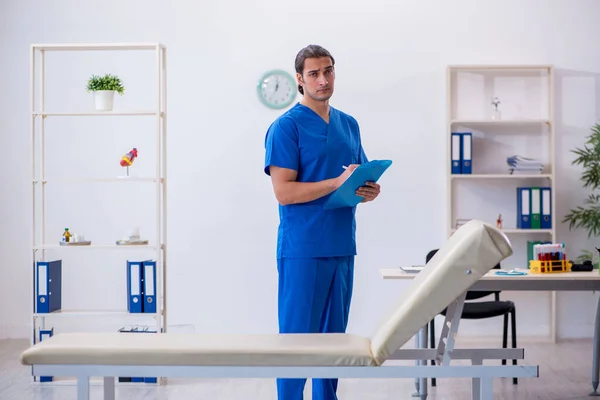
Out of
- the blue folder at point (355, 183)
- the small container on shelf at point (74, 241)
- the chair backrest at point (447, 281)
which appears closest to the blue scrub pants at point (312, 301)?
the blue folder at point (355, 183)

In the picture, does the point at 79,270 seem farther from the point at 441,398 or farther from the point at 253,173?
the point at 441,398

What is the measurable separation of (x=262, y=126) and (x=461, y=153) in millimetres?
1310

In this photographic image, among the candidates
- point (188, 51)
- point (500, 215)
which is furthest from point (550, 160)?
point (188, 51)

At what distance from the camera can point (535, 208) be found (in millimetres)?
5152

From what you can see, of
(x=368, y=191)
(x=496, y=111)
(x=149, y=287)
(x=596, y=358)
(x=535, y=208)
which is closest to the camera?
(x=368, y=191)

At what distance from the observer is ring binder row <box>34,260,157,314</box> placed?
4.24 meters

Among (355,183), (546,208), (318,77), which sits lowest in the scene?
(546,208)

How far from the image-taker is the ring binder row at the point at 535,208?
5.15 m

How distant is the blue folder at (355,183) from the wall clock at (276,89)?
2.71 metres

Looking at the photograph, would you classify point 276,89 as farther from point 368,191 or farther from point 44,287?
point 368,191

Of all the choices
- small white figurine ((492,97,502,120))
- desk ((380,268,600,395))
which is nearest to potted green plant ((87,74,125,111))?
desk ((380,268,600,395))

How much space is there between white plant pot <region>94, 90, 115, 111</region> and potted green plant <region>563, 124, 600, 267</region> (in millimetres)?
2878

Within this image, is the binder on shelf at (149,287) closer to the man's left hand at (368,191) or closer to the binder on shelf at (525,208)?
the man's left hand at (368,191)

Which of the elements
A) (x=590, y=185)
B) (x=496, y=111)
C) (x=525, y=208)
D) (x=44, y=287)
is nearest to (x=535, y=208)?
(x=525, y=208)
